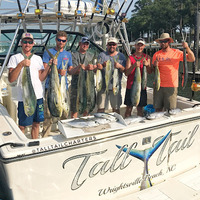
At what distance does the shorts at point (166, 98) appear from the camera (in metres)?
3.26

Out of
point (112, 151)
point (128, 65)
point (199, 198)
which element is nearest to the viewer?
point (112, 151)

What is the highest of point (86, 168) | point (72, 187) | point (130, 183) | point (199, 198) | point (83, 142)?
point (83, 142)

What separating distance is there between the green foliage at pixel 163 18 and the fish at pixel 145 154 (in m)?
54.1

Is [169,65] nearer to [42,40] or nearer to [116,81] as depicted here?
[116,81]

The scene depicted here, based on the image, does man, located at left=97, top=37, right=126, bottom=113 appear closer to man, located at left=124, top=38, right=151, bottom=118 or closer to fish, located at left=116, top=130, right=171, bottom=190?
man, located at left=124, top=38, right=151, bottom=118

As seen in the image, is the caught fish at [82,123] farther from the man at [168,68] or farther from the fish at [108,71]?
the man at [168,68]

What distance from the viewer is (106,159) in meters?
2.18

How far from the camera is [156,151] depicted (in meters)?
2.46

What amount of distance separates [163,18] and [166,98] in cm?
5929

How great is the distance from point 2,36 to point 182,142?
12.7ft

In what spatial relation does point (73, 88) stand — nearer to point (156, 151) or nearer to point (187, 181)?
point (156, 151)

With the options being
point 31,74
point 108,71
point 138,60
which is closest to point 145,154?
point 108,71

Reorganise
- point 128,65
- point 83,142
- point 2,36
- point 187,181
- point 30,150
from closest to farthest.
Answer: point 30,150, point 83,142, point 187,181, point 128,65, point 2,36

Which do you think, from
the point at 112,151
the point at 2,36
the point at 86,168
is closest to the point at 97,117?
the point at 112,151
